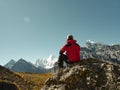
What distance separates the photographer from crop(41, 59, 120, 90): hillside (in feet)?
50.8

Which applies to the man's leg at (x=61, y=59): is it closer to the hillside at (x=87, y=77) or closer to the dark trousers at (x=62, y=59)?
the dark trousers at (x=62, y=59)

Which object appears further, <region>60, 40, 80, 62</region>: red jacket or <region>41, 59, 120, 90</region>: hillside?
<region>60, 40, 80, 62</region>: red jacket

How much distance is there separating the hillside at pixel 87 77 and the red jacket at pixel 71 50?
85cm

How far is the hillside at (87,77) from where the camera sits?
15.5 m

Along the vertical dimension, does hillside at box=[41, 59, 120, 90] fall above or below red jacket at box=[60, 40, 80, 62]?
below

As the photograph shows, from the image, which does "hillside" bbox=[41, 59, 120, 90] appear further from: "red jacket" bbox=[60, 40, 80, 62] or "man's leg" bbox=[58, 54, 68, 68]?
"man's leg" bbox=[58, 54, 68, 68]

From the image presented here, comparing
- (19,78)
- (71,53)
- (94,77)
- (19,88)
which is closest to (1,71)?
(19,78)

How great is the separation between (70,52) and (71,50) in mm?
194

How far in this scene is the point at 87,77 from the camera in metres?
16.1

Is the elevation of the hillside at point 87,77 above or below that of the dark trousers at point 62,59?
below

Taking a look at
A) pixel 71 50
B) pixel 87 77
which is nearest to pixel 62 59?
pixel 71 50

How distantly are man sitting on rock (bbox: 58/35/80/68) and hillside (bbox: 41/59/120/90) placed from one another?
839 mm

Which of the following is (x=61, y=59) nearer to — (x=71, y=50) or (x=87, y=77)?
(x=71, y=50)

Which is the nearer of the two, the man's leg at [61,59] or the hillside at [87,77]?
the hillside at [87,77]
